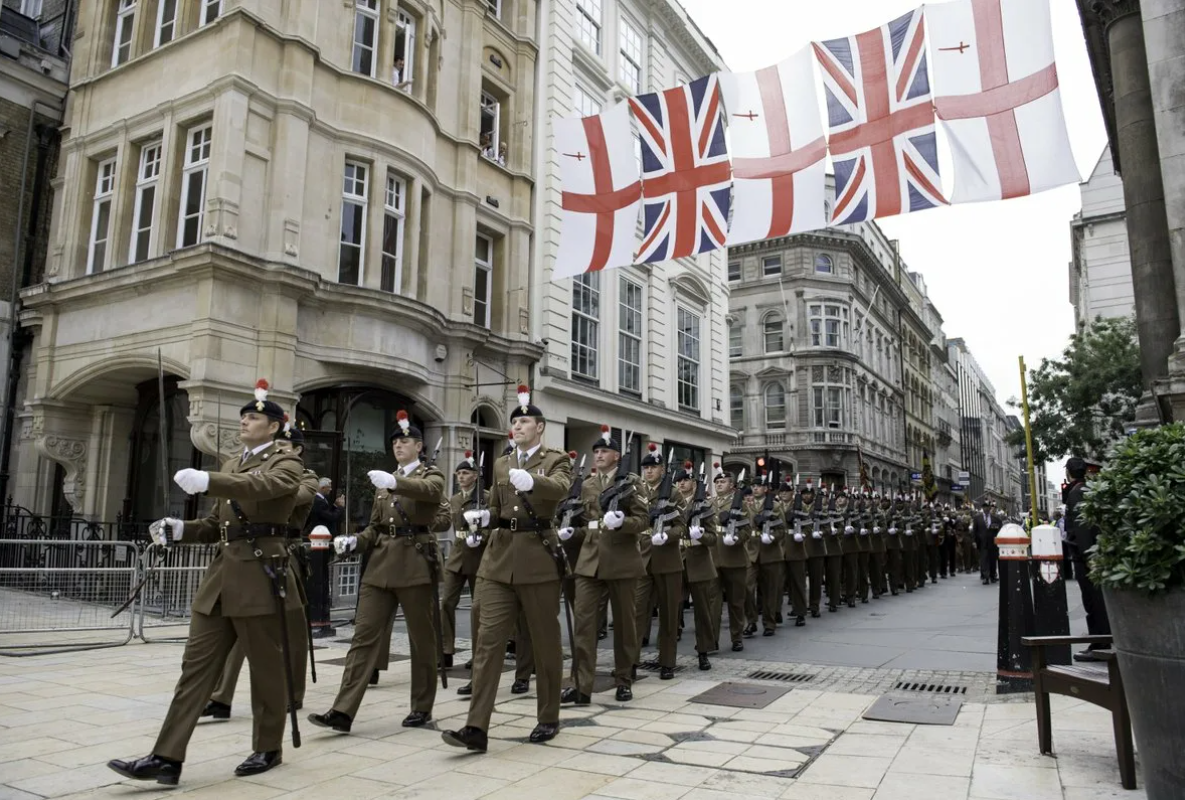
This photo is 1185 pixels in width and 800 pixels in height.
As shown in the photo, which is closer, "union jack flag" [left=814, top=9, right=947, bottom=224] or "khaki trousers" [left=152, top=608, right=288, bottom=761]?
"khaki trousers" [left=152, top=608, right=288, bottom=761]

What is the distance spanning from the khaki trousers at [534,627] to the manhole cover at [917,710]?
2.56 m

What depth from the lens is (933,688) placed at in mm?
7832

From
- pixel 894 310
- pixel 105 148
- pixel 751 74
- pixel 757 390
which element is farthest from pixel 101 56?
pixel 894 310

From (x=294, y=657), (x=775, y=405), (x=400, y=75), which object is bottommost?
(x=294, y=657)

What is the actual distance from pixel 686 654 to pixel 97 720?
6.24 metres

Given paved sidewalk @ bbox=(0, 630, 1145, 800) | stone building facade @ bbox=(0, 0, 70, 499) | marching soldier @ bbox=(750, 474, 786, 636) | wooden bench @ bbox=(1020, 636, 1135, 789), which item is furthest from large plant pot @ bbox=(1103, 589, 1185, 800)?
stone building facade @ bbox=(0, 0, 70, 499)

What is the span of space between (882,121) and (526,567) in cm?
902

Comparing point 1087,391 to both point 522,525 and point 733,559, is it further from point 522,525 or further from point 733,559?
point 522,525

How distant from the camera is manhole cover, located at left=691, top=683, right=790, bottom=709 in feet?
23.9

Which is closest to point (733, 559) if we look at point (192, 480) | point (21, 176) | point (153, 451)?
point (192, 480)

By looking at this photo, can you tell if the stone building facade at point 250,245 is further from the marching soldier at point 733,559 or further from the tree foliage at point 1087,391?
the tree foliage at point 1087,391

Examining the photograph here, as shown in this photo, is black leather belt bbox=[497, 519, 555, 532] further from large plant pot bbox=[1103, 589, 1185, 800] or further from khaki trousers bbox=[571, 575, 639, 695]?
large plant pot bbox=[1103, 589, 1185, 800]

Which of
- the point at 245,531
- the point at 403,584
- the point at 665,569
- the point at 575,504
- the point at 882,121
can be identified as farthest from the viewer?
the point at 882,121

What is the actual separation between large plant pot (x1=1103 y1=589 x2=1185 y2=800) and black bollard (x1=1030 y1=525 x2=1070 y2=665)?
315cm
